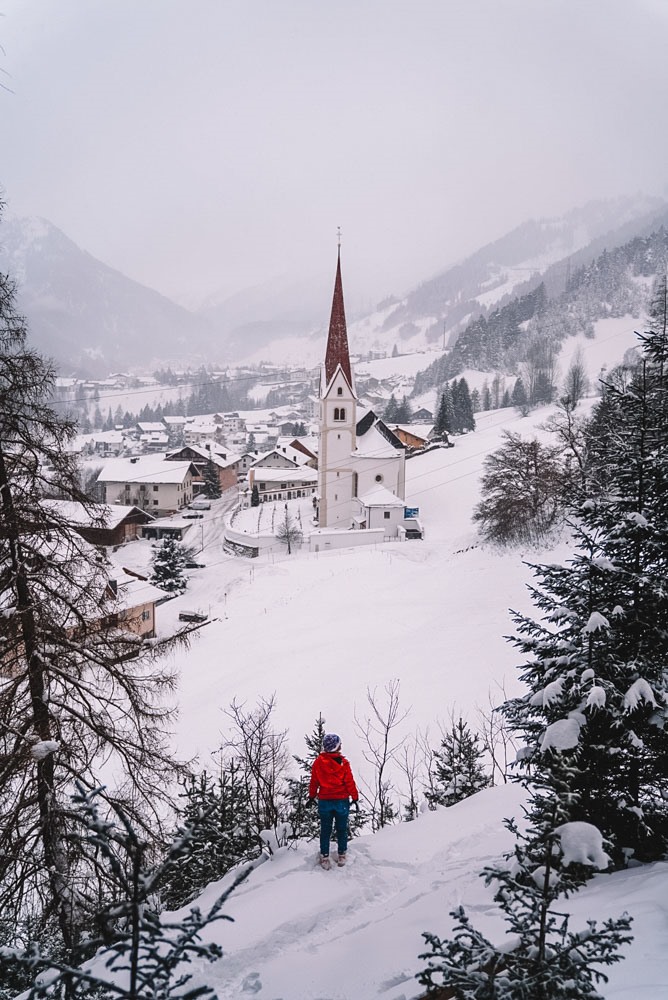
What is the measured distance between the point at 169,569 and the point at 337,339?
898 inches

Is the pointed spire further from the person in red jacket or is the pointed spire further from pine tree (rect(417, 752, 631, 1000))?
pine tree (rect(417, 752, 631, 1000))

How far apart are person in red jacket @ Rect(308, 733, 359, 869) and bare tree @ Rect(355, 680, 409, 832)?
2982 millimetres

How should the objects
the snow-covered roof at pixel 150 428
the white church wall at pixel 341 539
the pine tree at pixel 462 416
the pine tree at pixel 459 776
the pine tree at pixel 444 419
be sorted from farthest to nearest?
the snow-covered roof at pixel 150 428 → the pine tree at pixel 462 416 → the pine tree at pixel 444 419 → the white church wall at pixel 341 539 → the pine tree at pixel 459 776

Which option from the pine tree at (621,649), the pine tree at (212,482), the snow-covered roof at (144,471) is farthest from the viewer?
the pine tree at (212,482)

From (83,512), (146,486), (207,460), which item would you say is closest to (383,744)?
(83,512)

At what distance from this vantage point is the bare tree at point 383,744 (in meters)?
9.02

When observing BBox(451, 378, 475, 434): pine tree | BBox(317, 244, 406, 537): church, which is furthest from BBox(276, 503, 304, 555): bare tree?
BBox(451, 378, 475, 434): pine tree

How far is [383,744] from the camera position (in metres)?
11.7

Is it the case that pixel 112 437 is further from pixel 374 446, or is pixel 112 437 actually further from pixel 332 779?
pixel 332 779

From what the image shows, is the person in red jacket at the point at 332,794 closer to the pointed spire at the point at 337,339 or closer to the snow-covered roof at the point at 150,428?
the pointed spire at the point at 337,339

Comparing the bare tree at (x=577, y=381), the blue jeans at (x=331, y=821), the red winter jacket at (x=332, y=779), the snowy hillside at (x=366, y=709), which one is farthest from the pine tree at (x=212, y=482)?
the blue jeans at (x=331, y=821)

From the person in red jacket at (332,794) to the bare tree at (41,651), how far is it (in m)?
1.80

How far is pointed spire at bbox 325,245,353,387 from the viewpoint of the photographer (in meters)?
44.8

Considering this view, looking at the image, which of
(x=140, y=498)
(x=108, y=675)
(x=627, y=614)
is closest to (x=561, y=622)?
(x=627, y=614)
